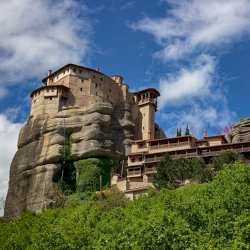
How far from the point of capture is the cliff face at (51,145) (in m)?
72.0

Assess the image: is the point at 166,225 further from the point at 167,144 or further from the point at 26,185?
the point at 26,185

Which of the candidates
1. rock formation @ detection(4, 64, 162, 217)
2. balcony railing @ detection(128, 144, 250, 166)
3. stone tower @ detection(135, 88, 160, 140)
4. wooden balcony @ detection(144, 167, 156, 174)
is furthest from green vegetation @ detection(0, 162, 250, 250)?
stone tower @ detection(135, 88, 160, 140)

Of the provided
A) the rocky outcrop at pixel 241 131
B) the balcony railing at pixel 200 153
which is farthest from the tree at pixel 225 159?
the rocky outcrop at pixel 241 131

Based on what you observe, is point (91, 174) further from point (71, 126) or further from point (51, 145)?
point (71, 126)

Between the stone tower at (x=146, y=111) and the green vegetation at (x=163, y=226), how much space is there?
33.7 m

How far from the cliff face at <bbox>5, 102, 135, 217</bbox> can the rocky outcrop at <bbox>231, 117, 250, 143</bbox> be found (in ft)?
54.1

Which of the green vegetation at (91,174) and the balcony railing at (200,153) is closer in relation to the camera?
the balcony railing at (200,153)

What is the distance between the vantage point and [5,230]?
4403 cm

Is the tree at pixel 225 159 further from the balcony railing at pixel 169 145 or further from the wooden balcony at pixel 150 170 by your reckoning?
the wooden balcony at pixel 150 170

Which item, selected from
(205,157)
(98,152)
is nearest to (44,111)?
(98,152)

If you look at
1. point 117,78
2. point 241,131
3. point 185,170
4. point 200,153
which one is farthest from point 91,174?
point 241,131

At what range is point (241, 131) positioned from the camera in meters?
72.4

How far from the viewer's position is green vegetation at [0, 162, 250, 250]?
26.0 meters

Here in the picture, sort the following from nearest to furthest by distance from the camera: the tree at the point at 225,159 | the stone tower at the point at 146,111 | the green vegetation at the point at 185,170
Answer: the green vegetation at the point at 185,170 < the tree at the point at 225,159 < the stone tower at the point at 146,111
